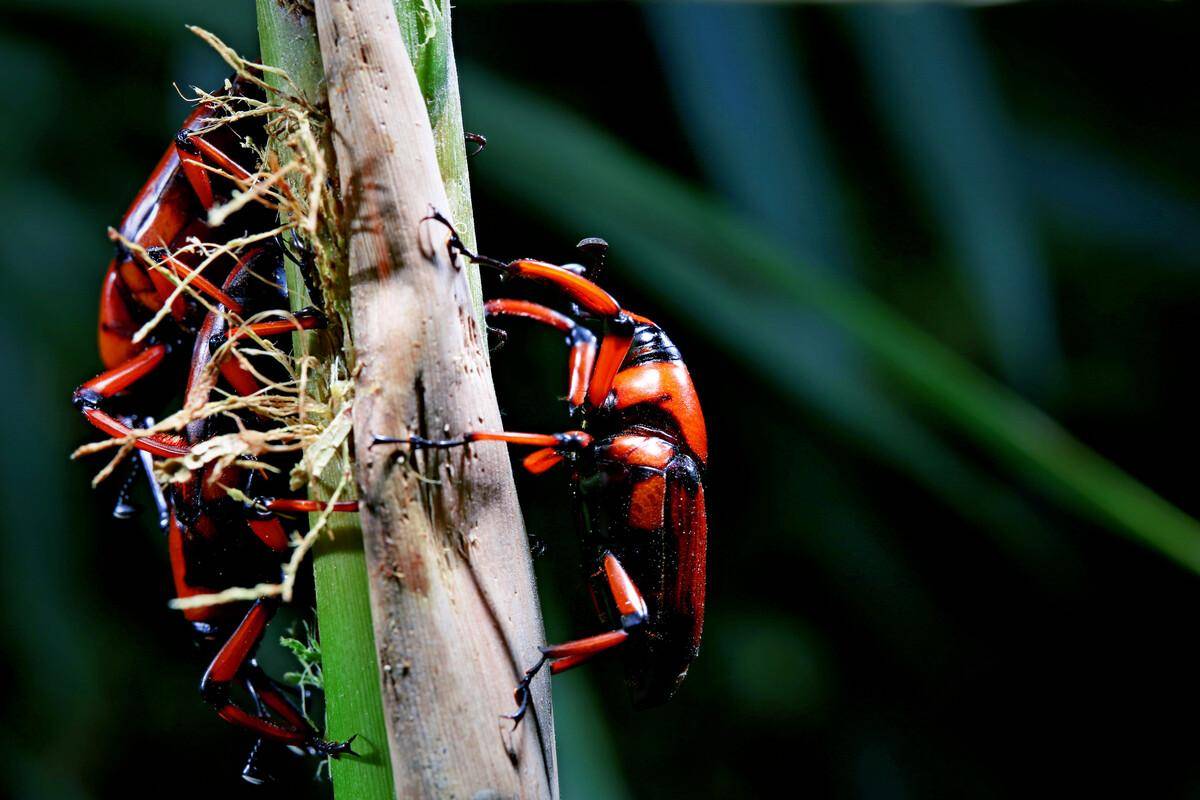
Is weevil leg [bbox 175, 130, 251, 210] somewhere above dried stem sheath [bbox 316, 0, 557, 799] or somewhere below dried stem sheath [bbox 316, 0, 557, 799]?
above

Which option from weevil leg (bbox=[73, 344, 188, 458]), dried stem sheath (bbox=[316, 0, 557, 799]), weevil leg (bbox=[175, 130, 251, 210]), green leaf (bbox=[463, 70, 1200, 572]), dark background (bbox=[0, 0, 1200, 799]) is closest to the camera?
dried stem sheath (bbox=[316, 0, 557, 799])

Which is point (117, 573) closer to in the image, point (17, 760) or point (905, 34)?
point (17, 760)

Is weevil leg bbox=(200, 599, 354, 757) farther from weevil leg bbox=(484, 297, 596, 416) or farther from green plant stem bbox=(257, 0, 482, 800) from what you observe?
weevil leg bbox=(484, 297, 596, 416)

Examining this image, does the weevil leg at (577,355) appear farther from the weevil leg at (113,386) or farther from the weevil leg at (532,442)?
the weevil leg at (113,386)

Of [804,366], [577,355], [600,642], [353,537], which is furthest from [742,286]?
[353,537]

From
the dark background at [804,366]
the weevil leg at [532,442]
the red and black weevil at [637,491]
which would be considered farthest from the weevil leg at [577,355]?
the dark background at [804,366]

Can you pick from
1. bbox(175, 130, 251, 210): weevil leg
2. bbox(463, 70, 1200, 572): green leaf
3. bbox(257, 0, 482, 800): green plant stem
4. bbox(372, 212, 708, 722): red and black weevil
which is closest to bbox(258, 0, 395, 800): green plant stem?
bbox(257, 0, 482, 800): green plant stem

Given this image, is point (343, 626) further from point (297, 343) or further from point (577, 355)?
point (577, 355)

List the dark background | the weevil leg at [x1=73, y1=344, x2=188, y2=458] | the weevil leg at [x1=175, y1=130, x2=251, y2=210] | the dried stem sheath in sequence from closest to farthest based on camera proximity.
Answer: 1. the dried stem sheath
2. the weevil leg at [x1=175, y1=130, x2=251, y2=210]
3. the weevil leg at [x1=73, y1=344, x2=188, y2=458]
4. the dark background
